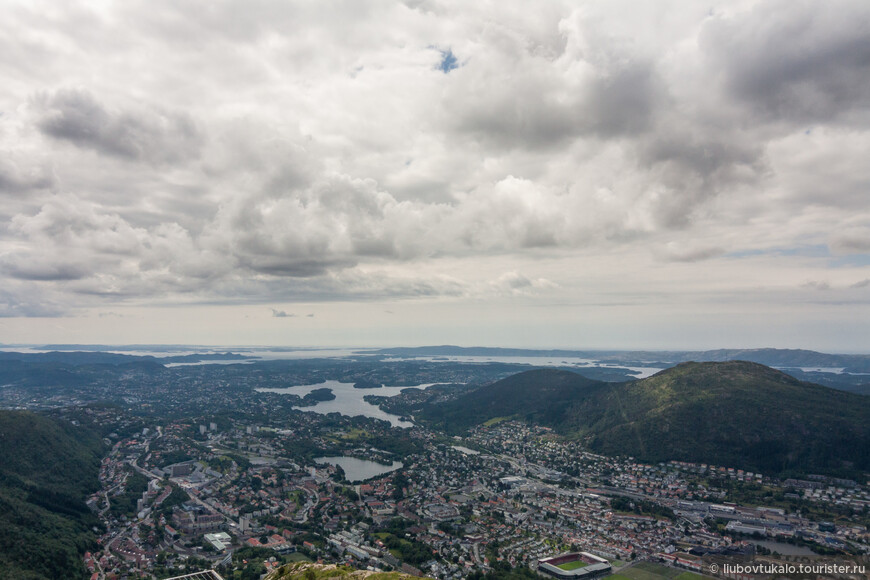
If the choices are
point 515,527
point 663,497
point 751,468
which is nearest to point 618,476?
point 663,497

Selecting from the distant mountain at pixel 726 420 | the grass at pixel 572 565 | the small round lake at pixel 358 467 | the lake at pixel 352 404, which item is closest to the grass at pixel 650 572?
the grass at pixel 572 565

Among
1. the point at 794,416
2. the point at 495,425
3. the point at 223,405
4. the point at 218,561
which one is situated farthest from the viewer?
the point at 223,405

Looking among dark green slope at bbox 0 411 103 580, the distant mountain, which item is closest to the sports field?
the distant mountain

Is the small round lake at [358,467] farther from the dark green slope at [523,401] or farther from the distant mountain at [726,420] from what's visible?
the distant mountain at [726,420]

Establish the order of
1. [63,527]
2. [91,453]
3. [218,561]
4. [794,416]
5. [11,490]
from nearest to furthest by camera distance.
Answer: [218,561] → [63,527] → [11,490] → [794,416] → [91,453]

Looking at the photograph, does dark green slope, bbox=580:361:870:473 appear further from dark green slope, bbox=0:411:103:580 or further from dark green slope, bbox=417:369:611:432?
dark green slope, bbox=0:411:103:580

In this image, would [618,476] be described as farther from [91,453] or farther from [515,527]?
[91,453]
